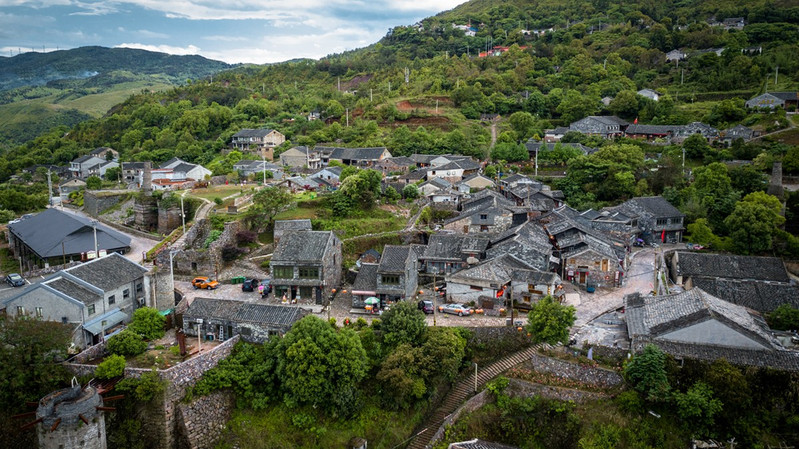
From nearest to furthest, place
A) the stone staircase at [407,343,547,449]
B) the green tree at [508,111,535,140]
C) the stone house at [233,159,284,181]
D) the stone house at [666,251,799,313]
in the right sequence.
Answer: the stone staircase at [407,343,547,449] < the stone house at [666,251,799,313] < the stone house at [233,159,284,181] < the green tree at [508,111,535,140]

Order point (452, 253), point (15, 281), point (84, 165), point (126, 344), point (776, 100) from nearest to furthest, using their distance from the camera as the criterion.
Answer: point (126, 344) < point (15, 281) < point (452, 253) < point (776, 100) < point (84, 165)

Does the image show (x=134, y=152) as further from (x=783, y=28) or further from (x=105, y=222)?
(x=783, y=28)

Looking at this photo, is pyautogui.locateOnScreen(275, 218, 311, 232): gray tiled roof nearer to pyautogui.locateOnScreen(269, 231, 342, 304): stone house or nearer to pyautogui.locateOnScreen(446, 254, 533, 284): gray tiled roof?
pyautogui.locateOnScreen(269, 231, 342, 304): stone house

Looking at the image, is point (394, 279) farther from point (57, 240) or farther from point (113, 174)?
point (113, 174)

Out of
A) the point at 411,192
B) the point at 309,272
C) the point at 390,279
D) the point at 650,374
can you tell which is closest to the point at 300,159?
the point at 411,192

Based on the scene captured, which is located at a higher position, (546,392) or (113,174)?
(113,174)

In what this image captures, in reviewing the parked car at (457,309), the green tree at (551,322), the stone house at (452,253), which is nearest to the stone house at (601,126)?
the stone house at (452,253)

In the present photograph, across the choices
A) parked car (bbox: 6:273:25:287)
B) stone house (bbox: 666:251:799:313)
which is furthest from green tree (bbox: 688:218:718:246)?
parked car (bbox: 6:273:25:287)
